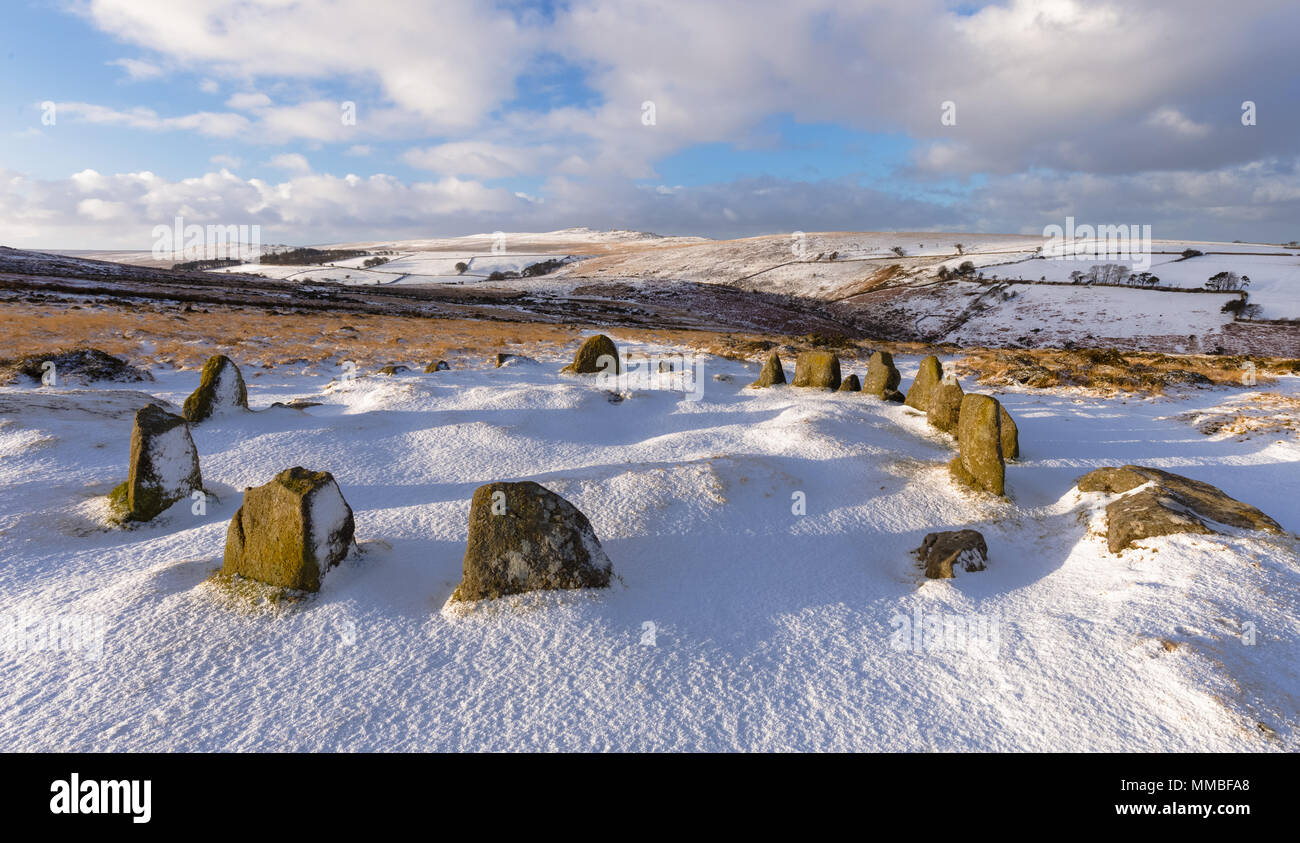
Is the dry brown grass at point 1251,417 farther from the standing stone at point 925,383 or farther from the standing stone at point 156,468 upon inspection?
the standing stone at point 156,468

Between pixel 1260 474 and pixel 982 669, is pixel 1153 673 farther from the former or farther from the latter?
pixel 1260 474

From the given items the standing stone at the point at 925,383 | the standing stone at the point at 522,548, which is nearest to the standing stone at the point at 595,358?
the standing stone at the point at 925,383

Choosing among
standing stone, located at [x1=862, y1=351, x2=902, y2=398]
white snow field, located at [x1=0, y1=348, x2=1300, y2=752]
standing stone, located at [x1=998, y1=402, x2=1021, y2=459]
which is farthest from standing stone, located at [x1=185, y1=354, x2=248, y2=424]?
standing stone, located at [x1=862, y1=351, x2=902, y2=398]

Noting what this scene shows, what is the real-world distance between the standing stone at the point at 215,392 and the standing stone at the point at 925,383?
19544 mm

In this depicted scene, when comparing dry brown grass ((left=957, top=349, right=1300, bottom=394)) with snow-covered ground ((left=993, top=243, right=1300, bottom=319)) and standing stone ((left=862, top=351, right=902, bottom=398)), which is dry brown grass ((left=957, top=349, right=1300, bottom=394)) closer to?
standing stone ((left=862, top=351, right=902, bottom=398))

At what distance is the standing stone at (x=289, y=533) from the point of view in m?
7.59

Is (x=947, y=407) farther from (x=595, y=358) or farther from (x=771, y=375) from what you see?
(x=595, y=358)

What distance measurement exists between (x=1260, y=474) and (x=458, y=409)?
19501mm

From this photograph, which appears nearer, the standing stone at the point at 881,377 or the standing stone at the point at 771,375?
the standing stone at the point at 881,377

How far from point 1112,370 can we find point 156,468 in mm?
33281

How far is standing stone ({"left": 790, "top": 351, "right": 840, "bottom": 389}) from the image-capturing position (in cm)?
2195

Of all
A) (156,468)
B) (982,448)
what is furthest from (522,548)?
(982,448)

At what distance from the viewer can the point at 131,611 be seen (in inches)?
281
